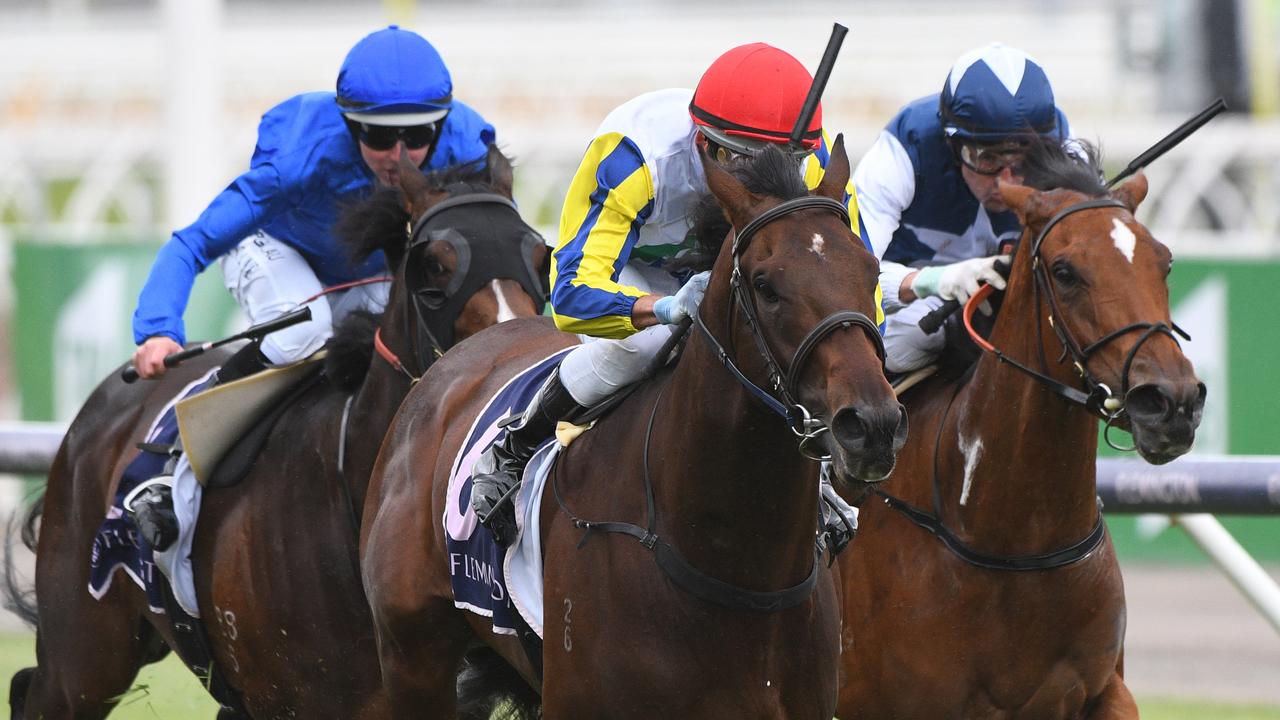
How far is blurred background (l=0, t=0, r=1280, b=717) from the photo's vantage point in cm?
991

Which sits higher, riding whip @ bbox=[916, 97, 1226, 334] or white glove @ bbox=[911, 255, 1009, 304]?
riding whip @ bbox=[916, 97, 1226, 334]

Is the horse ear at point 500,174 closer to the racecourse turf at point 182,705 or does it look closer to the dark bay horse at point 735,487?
the dark bay horse at point 735,487

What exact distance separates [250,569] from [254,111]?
12.2 meters

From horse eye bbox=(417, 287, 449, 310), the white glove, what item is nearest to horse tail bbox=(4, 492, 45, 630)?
horse eye bbox=(417, 287, 449, 310)

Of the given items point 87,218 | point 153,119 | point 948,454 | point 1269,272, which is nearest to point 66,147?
point 87,218

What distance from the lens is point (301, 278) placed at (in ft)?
19.3

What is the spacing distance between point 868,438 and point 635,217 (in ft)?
3.55

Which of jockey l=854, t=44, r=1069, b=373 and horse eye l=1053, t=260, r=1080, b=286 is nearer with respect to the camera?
horse eye l=1053, t=260, r=1080, b=286

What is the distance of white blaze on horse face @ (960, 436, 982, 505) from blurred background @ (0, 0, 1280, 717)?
133 cm

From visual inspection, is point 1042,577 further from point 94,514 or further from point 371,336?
point 94,514

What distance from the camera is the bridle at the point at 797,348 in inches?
129

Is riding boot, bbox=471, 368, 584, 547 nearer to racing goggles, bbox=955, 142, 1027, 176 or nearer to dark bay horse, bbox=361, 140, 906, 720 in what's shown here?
dark bay horse, bbox=361, 140, 906, 720

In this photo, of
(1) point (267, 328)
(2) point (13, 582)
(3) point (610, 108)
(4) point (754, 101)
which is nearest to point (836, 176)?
(4) point (754, 101)

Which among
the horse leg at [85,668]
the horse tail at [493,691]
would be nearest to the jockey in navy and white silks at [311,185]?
the horse leg at [85,668]
